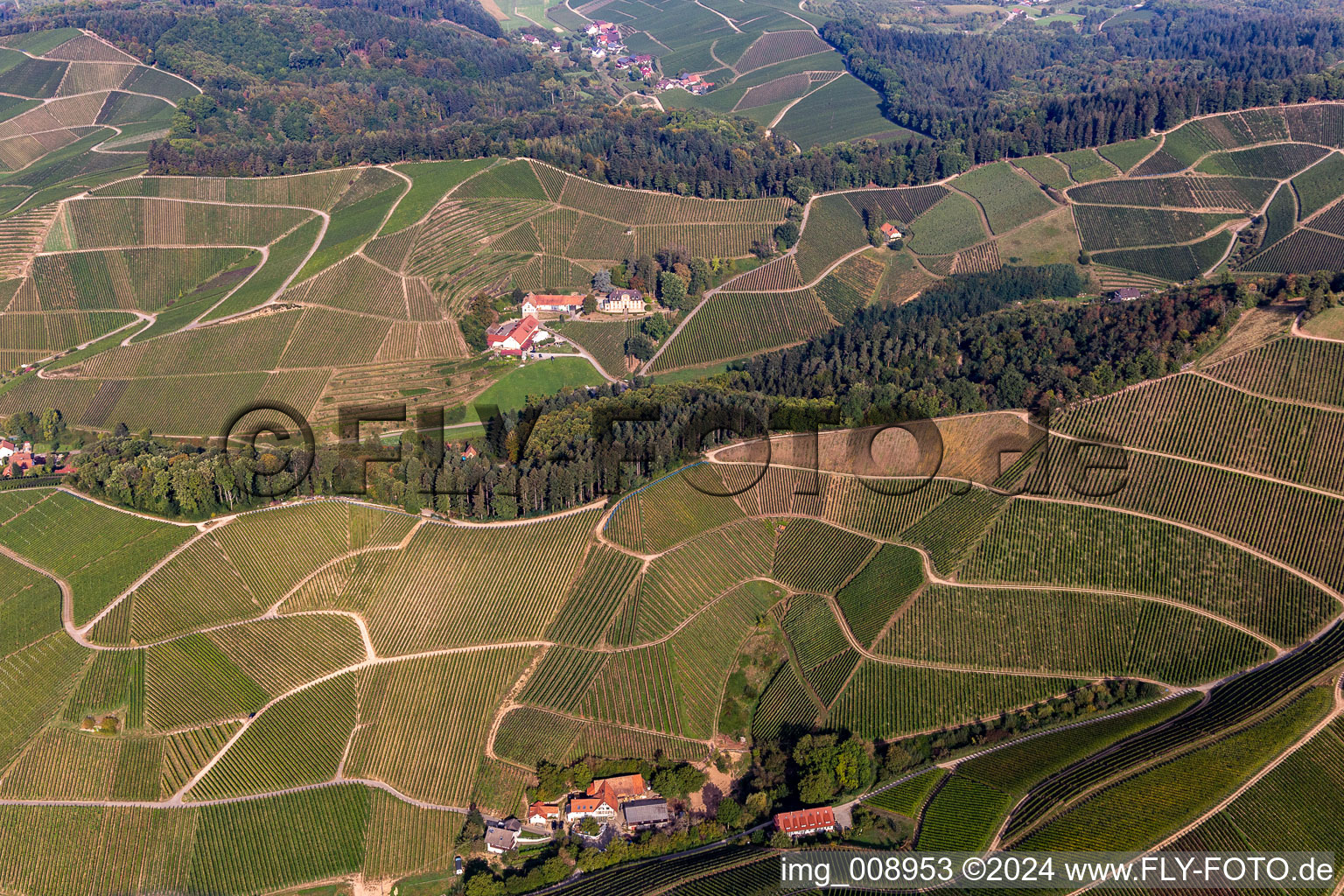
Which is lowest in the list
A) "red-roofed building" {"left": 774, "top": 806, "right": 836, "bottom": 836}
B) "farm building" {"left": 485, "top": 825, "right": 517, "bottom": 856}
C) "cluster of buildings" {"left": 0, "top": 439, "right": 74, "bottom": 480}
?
"farm building" {"left": 485, "top": 825, "right": 517, "bottom": 856}

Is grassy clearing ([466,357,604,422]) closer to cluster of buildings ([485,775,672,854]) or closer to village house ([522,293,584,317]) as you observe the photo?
village house ([522,293,584,317])

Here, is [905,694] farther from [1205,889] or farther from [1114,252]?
[1114,252]

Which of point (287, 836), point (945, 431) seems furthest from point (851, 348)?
point (287, 836)

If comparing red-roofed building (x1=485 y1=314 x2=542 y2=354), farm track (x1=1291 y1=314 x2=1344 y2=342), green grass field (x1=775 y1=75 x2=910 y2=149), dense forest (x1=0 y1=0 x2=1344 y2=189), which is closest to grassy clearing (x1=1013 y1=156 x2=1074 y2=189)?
dense forest (x1=0 y1=0 x2=1344 y2=189)

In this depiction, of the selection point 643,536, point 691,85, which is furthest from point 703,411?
point 691,85

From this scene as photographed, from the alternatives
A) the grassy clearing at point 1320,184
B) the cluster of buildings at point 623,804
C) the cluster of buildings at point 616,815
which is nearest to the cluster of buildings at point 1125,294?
the grassy clearing at point 1320,184
